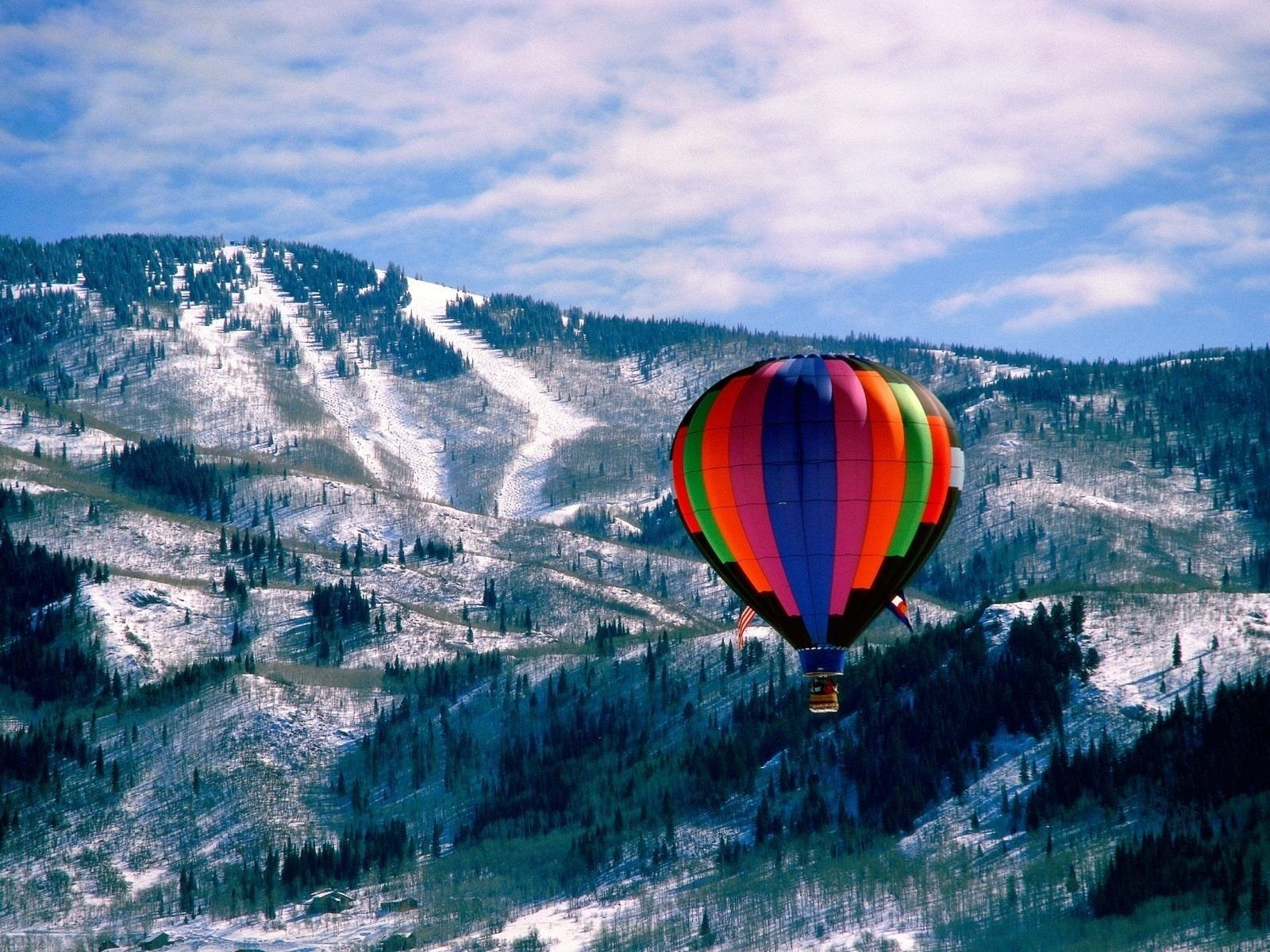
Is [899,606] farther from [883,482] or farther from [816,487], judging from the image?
[816,487]

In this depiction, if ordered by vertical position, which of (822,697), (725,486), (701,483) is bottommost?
(822,697)

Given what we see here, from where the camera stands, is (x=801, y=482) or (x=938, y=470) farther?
(x=938, y=470)

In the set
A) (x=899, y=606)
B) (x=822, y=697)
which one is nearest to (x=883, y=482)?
(x=899, y=606)

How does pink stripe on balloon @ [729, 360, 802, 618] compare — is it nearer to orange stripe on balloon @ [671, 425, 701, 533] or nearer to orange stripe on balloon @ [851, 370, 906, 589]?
orange stripe on balloon @ [671, 425, 701, 533]

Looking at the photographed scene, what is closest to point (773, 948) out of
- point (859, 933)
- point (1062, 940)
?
point (859, 933)

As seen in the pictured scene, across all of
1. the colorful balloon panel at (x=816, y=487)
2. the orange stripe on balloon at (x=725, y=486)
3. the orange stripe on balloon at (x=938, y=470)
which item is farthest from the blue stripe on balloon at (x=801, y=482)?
the orange stripe on balloon at (x=938, y=470)

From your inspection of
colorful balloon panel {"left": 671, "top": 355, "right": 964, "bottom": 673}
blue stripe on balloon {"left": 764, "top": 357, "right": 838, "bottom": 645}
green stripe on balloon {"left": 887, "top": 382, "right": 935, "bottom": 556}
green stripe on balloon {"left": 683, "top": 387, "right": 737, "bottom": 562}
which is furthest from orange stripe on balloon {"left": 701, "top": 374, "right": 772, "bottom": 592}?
green stripe on balloon {"left": 887, "top": 382, "right": 935, "bottom": 556}
